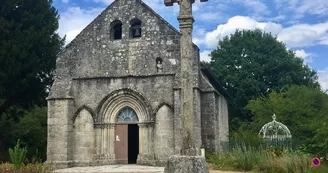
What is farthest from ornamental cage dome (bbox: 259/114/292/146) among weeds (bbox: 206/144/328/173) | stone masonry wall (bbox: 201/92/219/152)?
weeds (bbox: 206/144/328/173)

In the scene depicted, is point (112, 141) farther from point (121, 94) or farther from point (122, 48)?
point (122, 48)

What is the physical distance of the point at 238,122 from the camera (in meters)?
36.8

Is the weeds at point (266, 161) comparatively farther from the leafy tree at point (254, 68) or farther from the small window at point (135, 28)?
the leafy tree at point (254, 68)

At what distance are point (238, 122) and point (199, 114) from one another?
61.4 ft

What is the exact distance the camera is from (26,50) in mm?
21906

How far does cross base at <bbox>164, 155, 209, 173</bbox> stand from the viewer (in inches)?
352

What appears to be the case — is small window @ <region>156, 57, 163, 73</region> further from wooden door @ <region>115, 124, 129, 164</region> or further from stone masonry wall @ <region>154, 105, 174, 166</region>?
wooden door @ <region>115, 124, 129, 164</region>

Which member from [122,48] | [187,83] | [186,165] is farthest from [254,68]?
[186,165]

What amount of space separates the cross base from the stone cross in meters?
0.29

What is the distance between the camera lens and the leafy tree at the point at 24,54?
21.3 meters

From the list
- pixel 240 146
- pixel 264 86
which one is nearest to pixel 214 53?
pixel 264 86

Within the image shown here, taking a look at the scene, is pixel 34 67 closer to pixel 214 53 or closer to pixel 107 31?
pixel 107 31

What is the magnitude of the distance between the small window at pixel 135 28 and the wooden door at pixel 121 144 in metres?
4.37

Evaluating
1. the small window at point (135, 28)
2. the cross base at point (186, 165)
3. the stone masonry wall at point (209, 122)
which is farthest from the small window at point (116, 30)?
the cross base at point (186, 165)
